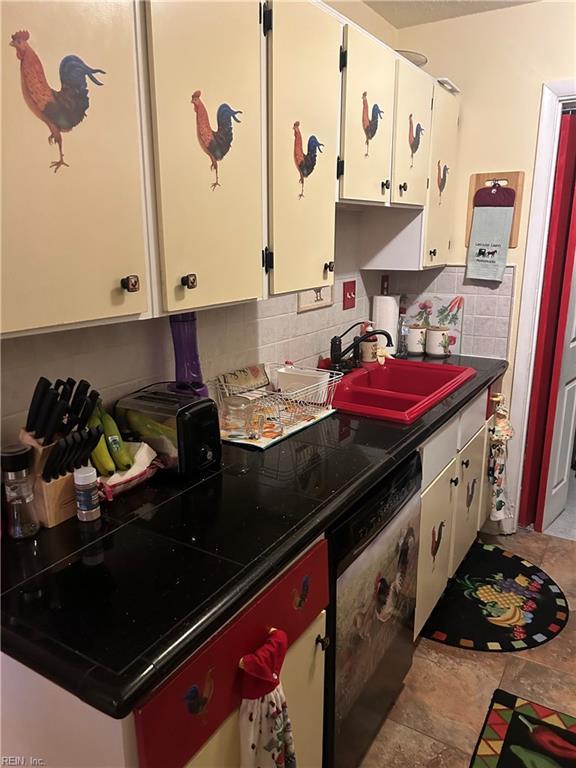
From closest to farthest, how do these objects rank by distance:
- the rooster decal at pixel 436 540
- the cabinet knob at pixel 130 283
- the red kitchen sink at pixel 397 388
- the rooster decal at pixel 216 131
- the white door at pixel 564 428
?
the cabinet knob at pixel 130 283 → the rooster decal at pixel 216 131 → the red kitchen sink at pixel 397 388 → the rooster decal at pixel 436 540 → the white door at pixel 564 428

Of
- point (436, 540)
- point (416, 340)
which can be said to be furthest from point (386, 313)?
point (436, 540)

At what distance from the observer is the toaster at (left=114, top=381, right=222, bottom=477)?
1.42 m

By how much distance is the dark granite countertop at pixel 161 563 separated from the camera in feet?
2.85

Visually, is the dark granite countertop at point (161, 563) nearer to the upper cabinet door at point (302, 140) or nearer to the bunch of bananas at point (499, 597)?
the upper cabinet door at point (302, 140)

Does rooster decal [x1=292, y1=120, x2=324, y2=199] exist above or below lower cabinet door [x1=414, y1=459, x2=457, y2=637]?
above

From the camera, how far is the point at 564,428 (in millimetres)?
3123

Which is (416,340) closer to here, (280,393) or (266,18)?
(280,393)

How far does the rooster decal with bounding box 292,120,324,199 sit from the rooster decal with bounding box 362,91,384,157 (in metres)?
0.30

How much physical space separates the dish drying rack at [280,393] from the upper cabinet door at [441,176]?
95cm

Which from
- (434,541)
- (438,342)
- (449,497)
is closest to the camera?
(434,541)

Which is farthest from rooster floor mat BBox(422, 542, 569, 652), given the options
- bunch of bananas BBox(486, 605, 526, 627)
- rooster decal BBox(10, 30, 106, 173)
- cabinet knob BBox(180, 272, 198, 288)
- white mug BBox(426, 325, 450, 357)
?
rooster decal BBox(10, 30, 106, 173)

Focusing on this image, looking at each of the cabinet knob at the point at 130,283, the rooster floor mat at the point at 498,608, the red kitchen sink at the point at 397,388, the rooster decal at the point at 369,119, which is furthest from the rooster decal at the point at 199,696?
the rooster decal at the point at 369,119

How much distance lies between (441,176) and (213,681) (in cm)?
238

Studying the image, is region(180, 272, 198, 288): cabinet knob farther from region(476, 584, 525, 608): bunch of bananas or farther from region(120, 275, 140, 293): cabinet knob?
region(476, 584, 525, 608): bunch of bananas
